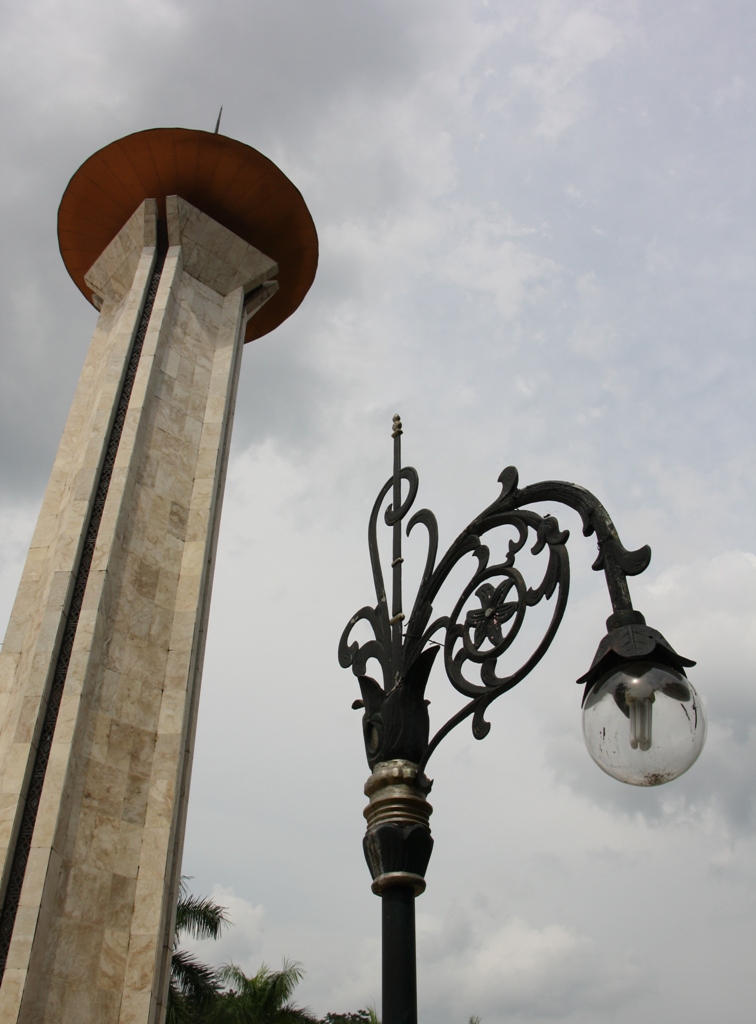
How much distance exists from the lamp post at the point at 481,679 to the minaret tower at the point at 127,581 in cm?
472

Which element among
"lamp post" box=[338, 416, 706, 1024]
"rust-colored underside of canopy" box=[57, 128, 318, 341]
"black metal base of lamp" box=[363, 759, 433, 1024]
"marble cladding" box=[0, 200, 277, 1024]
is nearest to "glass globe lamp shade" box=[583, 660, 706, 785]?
"lamp post" box=[338, 416, 706, 1024]

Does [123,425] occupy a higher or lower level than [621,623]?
higher

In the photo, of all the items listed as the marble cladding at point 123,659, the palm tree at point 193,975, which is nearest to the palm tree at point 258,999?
the palm tree at point 193,975

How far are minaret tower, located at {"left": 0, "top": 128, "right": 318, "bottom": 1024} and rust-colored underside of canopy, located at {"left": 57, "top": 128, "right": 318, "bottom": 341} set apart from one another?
0.03m

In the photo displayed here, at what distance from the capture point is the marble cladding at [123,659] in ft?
25.4

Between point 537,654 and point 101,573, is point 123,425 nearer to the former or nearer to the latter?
point 101,573

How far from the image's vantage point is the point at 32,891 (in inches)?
295

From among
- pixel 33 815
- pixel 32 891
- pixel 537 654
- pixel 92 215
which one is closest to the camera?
pixel 537 654

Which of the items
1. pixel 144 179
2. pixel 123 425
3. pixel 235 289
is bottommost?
pixel 123 425

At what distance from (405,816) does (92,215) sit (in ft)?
46.0

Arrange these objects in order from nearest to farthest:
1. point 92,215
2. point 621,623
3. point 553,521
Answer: point 621,623
point 553,521
point 92,215

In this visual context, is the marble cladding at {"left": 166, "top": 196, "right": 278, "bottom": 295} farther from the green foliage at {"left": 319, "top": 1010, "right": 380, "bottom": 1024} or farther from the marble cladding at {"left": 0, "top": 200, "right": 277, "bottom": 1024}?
the green foliage at {"left": 319, "top": 1010, "right": 380, "bottom": 1024}

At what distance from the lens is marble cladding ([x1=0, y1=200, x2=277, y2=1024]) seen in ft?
25.4

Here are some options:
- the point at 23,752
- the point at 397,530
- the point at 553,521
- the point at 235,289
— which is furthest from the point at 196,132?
the point at 553,521
